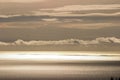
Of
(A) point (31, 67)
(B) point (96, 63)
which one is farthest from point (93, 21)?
(A) point (31, 67)

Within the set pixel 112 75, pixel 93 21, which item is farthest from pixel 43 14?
pixel 112 75

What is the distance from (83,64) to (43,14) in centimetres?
40

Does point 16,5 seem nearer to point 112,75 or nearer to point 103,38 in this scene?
point 103,38

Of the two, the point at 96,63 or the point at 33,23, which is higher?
the point at 33,23

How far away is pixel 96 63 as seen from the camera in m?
2.41

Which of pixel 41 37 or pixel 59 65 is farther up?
pixel 41 37

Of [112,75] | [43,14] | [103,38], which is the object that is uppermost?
[43,14]

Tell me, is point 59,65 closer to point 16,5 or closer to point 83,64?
point 83,64

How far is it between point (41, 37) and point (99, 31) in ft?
1.19

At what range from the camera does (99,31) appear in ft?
8.00

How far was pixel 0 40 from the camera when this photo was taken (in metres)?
2.48

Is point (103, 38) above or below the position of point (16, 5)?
below

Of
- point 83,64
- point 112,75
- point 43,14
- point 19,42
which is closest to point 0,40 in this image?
point 19,42

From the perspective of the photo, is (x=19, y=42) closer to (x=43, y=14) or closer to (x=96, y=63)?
(x=43, y=14)
